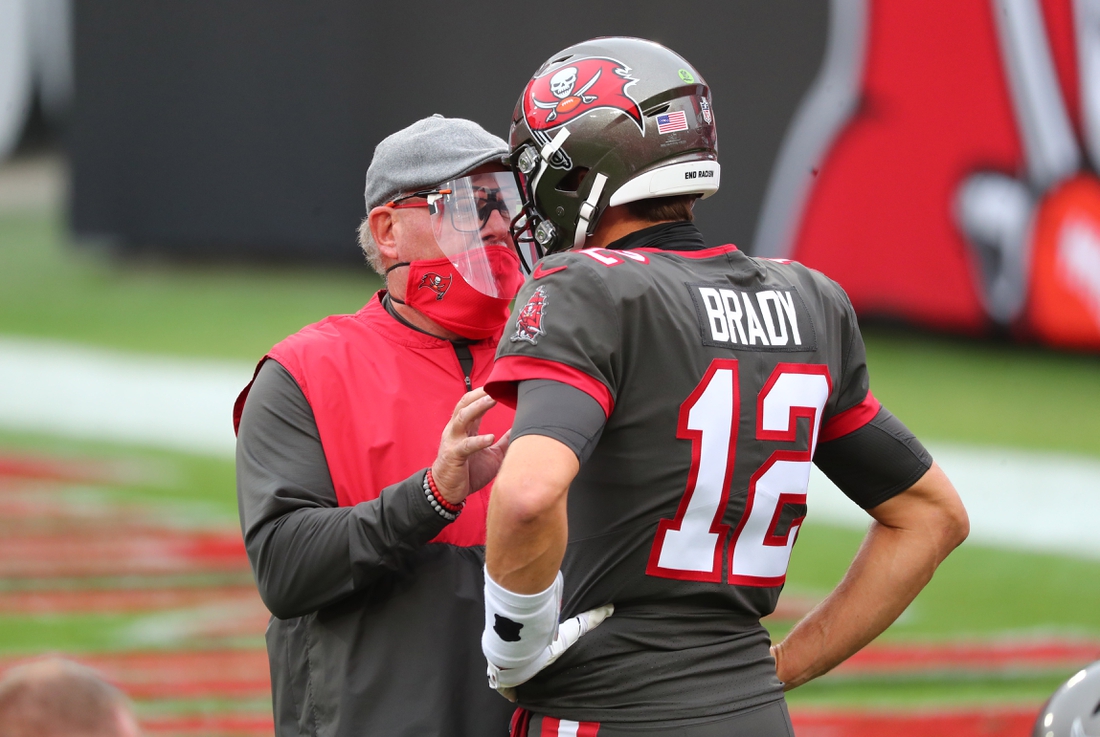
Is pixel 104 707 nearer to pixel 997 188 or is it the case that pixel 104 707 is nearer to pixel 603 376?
pixel 603 376

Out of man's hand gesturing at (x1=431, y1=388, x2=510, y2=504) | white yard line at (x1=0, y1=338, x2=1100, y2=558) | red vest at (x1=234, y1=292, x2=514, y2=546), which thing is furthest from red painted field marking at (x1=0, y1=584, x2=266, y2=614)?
man's hand gesturing at (x1=431, y1=388, x2=510, y2=504)

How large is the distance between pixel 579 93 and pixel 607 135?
10 cm

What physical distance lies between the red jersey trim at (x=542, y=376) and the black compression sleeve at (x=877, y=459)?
61 cm

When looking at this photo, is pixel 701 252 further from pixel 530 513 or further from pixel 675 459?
pixel 530 513

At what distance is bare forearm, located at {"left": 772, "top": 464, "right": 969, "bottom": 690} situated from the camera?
251 centimetres

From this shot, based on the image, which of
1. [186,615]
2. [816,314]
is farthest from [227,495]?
[816,314]

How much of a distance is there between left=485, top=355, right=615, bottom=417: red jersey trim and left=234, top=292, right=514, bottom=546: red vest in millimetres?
489

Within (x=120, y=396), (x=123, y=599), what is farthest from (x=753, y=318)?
(x=120, y=396)

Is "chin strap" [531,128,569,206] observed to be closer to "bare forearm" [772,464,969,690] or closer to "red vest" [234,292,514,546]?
"red vest" [234,292,514,546]

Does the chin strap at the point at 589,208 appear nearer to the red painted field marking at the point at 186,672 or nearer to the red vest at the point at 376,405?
the red vest at the point at 376,405

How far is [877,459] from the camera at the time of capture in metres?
2.44

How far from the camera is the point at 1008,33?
10.5m

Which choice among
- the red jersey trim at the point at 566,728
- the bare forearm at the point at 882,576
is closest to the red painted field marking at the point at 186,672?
the bare forearm at the point at 882,576

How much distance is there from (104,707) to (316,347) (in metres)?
0.97
